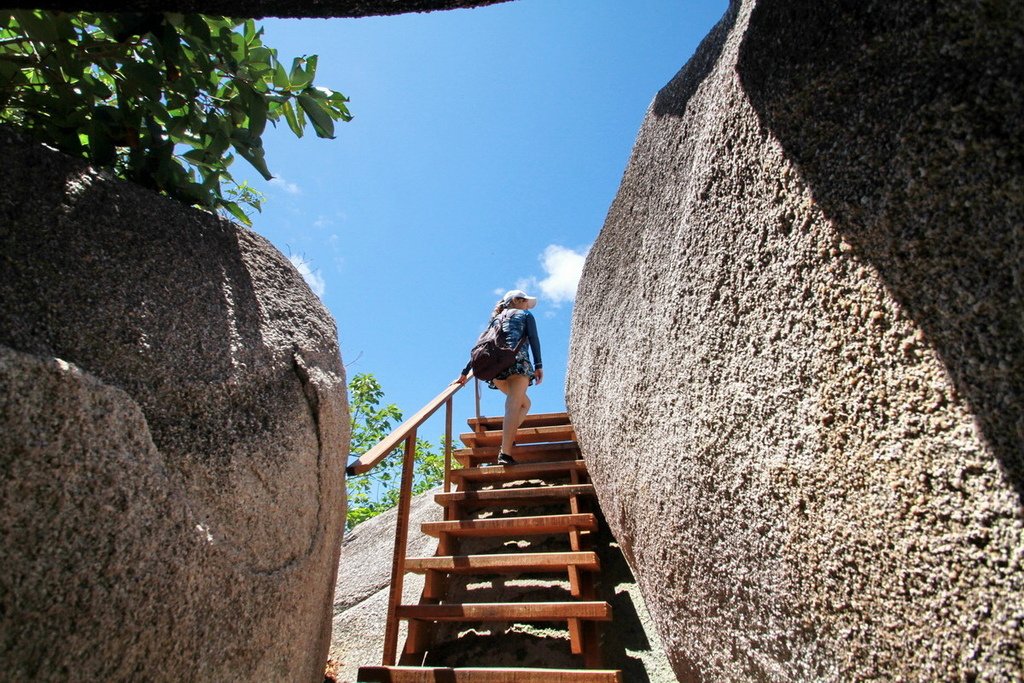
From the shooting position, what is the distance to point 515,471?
3.94 meters

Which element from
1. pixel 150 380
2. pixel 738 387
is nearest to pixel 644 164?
pixel 738 387

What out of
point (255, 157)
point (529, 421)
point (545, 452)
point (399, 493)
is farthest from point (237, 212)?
point (529, 421)

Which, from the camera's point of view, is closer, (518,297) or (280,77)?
(280,77)

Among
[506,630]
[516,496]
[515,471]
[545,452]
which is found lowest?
[506,630]

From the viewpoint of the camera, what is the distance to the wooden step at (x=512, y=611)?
8.43ft

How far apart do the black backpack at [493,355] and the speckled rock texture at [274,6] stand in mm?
3077

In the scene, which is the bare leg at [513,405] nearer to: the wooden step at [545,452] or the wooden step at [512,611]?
the wooden step at [545,452]

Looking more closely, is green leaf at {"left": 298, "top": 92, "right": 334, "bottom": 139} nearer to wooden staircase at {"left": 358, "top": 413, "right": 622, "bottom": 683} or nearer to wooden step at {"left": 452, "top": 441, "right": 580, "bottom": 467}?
wooden staircase at {"left": 358, "top": 413, "right": 622, "bottom": 683}

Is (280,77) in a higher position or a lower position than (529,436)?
higher

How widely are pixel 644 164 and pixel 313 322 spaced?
1.32 meters

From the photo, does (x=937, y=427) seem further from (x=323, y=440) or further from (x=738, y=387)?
(x=323, y=440)

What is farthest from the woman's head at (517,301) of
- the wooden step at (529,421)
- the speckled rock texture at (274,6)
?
the speckled rock texture at (274,6)

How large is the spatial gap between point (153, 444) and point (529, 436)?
3249 millimetres

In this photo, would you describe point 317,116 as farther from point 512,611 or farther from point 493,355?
point 493,355
